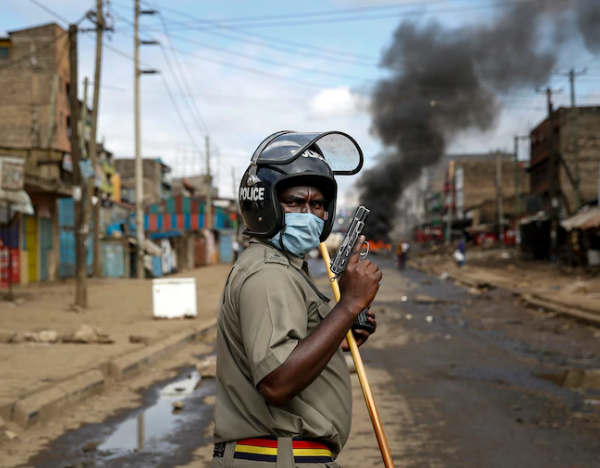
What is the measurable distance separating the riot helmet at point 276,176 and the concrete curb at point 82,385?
4.46 metres

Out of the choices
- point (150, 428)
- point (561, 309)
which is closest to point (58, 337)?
point (150, 428)

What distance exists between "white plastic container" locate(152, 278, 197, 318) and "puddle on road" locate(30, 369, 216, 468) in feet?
22.0

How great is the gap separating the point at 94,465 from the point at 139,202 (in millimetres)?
24098

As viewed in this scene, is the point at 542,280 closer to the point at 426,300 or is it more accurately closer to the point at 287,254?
the point at 426,300

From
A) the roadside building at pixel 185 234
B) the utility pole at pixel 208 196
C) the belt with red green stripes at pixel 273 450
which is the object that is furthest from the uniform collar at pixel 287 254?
the utility pole at pixel 208 196

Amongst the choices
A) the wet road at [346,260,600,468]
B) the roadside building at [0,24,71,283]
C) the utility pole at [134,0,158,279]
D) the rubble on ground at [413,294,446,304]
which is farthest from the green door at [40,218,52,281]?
the wet road at [346,260,600,468]

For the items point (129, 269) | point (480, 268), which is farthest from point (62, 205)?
point (480, 268)

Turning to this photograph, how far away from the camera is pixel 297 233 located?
2.09 meters

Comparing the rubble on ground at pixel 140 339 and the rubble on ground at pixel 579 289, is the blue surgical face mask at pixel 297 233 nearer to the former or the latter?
the rubble on ground at pixel 140 339

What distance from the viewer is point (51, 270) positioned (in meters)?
26.2

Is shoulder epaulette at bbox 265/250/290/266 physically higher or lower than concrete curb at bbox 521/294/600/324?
higher

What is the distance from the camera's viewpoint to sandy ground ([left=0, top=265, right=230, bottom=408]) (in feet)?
25.4

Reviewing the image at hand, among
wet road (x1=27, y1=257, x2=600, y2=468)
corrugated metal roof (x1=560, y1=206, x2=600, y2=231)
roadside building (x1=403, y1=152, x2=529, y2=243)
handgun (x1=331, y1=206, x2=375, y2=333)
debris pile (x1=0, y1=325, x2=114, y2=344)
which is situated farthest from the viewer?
roadside building (x1=403, y1=152, x2=529, y2=243)

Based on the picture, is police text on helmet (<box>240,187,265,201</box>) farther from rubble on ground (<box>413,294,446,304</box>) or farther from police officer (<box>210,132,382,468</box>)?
rubble on ground (<box>413,294,446,304</box>)
